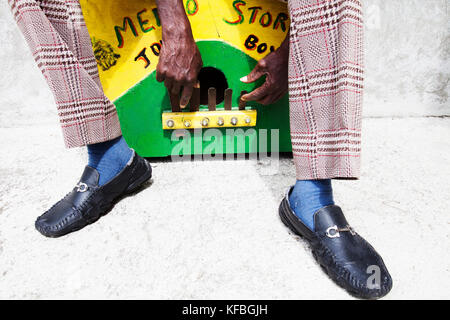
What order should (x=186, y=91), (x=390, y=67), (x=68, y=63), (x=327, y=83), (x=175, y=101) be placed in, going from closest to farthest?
(x=327, y=83) < (x=68, y=63) < (x=186, y=91) < (x=175, y=101) < (x=390, y=67)

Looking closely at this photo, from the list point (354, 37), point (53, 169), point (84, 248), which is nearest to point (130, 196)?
point (84, 248)

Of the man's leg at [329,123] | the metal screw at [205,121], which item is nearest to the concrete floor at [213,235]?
the man's leg at [329,123]

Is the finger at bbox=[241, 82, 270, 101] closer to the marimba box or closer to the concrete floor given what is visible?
the marimba box

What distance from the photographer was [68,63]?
2.51ft

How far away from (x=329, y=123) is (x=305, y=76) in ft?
0.40

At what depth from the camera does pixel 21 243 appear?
79cm

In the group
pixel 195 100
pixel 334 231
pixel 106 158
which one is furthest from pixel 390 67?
pixel 106 158

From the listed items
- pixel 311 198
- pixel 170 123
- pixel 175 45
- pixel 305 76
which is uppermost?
pixel 175 45

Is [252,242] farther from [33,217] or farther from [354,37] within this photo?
[33,217]

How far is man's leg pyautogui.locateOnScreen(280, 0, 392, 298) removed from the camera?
62 cm

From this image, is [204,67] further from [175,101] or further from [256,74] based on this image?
[256,74]

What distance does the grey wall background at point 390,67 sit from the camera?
148 centimetres

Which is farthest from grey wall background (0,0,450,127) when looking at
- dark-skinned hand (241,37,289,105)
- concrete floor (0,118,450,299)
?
dark-skinned hand (241,37,289,105)

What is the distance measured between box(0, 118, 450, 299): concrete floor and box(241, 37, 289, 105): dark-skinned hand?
1.02 ft
